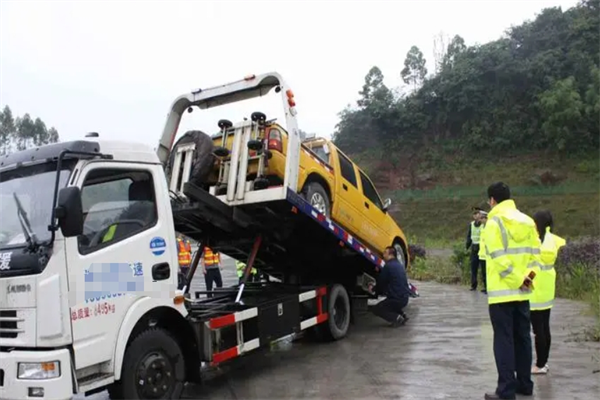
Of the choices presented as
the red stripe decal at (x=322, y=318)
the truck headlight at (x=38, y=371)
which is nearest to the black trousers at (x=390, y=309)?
the red stripe decal at (x=322, y=318)

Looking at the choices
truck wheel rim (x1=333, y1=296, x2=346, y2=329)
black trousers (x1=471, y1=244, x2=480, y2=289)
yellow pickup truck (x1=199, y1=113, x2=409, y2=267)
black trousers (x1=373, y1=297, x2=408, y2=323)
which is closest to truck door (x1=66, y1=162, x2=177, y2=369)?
yellow pickup truck (x1=199, y1=113, x2=409, y2=267)

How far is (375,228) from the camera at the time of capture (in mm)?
9242

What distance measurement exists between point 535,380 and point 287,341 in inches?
144

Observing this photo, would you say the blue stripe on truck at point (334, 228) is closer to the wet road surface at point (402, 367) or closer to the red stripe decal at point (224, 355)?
the wet road surface at point (402, 367)

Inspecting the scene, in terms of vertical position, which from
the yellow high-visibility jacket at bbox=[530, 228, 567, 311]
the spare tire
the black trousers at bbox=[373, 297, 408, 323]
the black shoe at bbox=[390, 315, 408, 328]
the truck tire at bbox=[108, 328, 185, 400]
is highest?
the spare tire

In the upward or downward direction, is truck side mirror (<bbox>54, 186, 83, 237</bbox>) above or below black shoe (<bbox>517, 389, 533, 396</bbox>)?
above

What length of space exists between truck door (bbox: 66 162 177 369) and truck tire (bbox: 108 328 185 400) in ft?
0.85

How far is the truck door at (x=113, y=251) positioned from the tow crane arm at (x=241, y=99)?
6.21 ft

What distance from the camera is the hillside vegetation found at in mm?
44844

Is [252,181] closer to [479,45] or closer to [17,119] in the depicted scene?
[479,45]

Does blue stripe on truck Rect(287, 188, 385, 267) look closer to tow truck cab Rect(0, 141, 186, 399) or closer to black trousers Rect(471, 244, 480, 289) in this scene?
tow truck cab Rect(0, 141, 186, 399)

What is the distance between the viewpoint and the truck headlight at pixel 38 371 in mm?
3855

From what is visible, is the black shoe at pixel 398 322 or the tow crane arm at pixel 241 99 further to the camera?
the black shoe at pixel 398 322

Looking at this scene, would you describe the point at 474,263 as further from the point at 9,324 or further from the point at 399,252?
the point at 9,324
